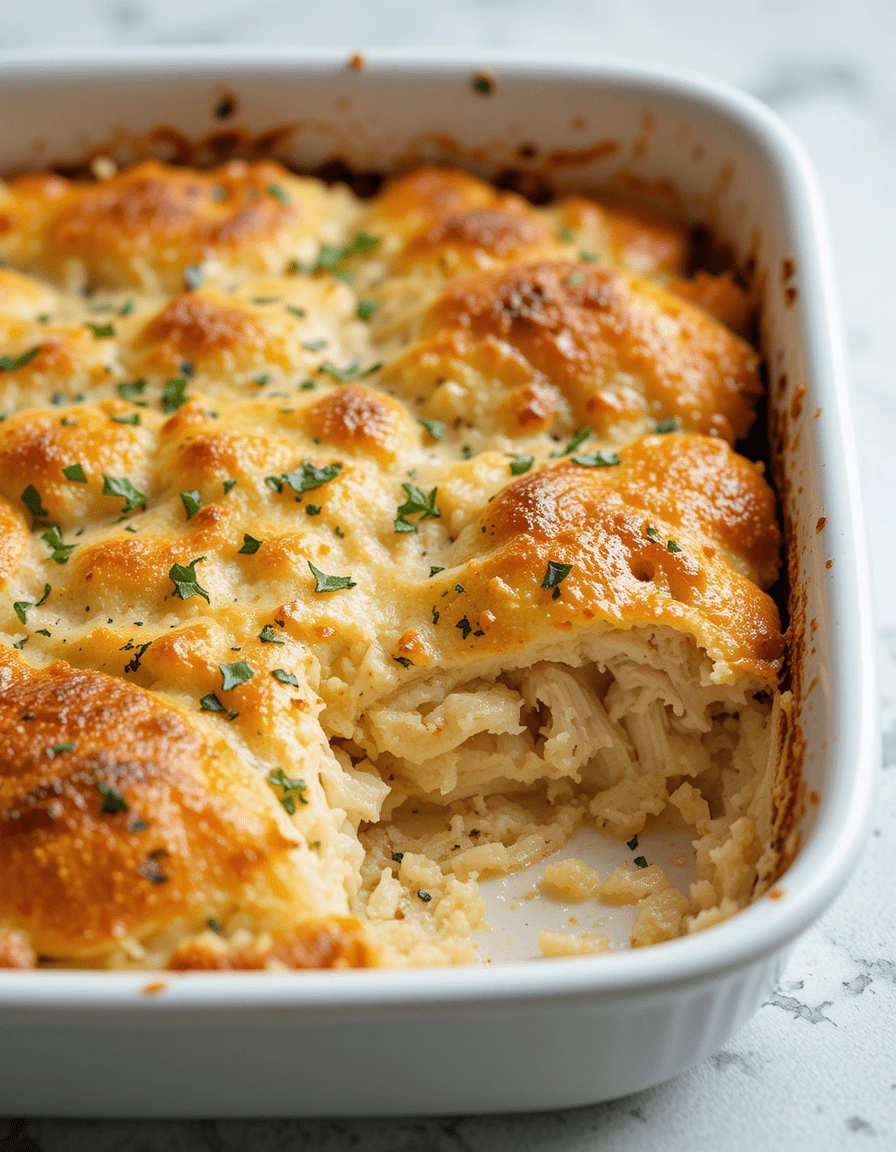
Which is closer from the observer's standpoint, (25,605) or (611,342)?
(25,605)

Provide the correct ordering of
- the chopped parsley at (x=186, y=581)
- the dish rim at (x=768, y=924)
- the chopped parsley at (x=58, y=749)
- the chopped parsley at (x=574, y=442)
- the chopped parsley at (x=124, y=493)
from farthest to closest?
the chopped parsley at (x=574, y=442), the chopped parsley at (x=124, y=493), the chopped parsley at (x=186, y=581), the chopped parsley at (x=58, y=749), the dish rim at (x=768, y=924)

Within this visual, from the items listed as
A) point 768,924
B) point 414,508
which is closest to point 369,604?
point 414,508

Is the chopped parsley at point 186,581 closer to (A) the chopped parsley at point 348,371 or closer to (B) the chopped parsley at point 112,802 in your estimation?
(B) the chopped parsley at point 112,802

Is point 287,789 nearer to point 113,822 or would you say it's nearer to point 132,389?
point 113,822

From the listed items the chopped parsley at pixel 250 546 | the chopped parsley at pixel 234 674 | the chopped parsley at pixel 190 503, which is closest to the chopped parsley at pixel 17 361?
the chopped parsley at pixel 190 503

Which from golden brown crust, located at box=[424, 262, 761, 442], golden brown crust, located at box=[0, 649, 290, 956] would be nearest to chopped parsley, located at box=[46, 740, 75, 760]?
golden brown crust, located at box=[0, 649, 290, 956]

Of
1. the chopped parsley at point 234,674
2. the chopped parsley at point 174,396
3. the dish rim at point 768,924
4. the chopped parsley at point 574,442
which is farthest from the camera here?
the chopped parsley at point 174,396

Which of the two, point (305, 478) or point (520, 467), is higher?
point (520, 467)
